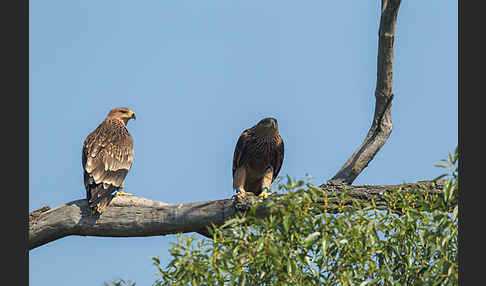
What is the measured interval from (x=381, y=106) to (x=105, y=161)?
3.38 metres

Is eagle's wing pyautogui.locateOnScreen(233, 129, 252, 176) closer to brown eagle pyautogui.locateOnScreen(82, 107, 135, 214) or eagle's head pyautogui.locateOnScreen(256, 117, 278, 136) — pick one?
eagle's head pyautogui.locateOnScreen(256, 117, 278, 136)

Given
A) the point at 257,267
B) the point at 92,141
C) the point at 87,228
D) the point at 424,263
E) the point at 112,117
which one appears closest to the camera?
the point at 257,267

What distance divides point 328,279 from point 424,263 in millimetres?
761

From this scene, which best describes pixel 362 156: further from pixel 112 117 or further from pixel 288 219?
pixel 112 117

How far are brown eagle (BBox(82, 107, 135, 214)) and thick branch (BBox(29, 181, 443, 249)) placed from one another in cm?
15

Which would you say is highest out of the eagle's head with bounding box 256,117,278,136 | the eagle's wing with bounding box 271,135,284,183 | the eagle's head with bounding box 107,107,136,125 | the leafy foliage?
the eagle's head with bounding box 107,107,136,125

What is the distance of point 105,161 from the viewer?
7570 mm

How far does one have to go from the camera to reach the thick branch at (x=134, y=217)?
6109 mm

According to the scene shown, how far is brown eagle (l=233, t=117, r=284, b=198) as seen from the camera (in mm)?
7789

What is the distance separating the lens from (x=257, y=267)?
14.0 ft

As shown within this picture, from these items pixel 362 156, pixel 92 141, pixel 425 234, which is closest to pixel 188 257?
pixel 425 234

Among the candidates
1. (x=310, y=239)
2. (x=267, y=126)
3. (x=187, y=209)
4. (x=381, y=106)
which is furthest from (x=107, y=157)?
(x=310, y=239)

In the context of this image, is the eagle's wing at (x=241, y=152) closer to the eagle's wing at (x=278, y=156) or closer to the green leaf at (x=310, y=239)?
the eagle's wing at (x=278, y=156)

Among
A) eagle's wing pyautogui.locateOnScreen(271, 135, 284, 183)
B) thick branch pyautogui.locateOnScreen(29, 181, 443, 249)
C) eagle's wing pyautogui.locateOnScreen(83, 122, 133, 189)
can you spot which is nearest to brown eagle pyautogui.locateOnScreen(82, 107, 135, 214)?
eagle's wing pyautogui.locateOnScreen(83, 122, 133, 189)
